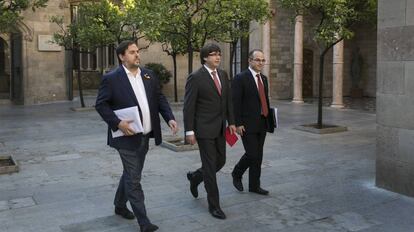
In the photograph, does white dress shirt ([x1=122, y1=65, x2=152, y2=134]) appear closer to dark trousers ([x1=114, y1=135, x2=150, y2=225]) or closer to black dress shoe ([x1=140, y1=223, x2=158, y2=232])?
dark trousers ([x1=114, y1=135, x2=150, y2=225])

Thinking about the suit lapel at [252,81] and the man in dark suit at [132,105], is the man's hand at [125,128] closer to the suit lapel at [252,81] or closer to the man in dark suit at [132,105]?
the man in dark suit at [132,105]

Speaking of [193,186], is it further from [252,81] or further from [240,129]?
[252,81]

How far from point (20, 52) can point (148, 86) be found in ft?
53.1

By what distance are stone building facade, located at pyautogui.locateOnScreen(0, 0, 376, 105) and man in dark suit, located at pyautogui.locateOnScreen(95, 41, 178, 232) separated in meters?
14.0

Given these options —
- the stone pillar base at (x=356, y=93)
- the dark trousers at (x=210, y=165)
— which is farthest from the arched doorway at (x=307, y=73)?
the dark trousers at (x=210, y=165)

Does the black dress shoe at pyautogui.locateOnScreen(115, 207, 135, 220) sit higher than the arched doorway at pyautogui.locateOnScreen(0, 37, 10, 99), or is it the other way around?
the arched doorway at pyautogui.locateOnScreen(0, 37, 10, 99)

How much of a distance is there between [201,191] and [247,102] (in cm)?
122

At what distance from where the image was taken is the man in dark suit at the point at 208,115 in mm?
5008

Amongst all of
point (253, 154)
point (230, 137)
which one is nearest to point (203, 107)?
point (230, 137)

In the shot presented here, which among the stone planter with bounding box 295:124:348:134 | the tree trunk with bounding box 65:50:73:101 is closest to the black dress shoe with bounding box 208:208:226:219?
the stone planter with bounding box 295:124:348:134

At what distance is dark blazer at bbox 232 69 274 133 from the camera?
5.71 m

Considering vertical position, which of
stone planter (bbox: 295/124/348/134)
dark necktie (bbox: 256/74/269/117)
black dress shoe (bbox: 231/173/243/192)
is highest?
dark necktie (bbox: 256/74/269/117)

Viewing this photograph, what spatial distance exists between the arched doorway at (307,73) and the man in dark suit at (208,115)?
1724 cm

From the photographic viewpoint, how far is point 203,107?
16.7 ft
